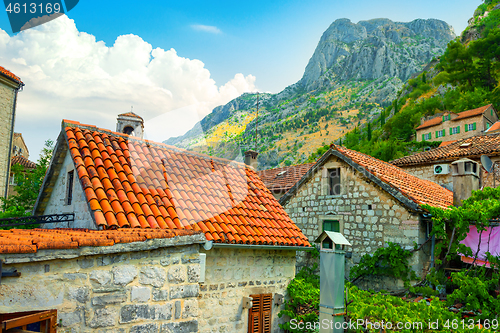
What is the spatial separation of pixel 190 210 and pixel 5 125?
61.5 ft

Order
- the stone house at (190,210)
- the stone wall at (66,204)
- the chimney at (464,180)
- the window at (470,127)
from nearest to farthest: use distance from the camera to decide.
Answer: the stone house at (190,210), the stone wall at (66,204), the chimney at (464,180), the window at (470,127)

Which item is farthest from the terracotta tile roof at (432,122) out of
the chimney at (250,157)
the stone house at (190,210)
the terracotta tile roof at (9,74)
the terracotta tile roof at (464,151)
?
the terracotta tile roof at (9,74)

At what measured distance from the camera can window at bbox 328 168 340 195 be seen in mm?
11641

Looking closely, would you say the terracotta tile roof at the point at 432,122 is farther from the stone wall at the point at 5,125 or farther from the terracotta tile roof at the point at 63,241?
the stone wall at the point at 5,125

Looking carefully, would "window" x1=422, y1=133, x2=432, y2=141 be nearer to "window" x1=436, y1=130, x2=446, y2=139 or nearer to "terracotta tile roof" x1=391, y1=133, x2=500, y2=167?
"window" x1=436, y1=130, x2=446, y2=139

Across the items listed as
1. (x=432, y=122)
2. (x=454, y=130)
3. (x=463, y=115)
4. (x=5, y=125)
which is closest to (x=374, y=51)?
(x=432, y=122)

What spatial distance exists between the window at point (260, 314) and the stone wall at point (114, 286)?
7.31 ft

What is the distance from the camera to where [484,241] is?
831 centimetres

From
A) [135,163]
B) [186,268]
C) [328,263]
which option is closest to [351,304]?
[328,263]

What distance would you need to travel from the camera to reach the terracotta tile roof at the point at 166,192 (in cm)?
525

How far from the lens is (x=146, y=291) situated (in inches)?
161

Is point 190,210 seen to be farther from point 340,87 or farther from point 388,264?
point 340,87

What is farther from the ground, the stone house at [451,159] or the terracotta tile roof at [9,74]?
the terracotta tile roof at [9,74]

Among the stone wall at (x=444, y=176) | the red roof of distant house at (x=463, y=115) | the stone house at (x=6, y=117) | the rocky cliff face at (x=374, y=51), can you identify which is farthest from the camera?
the rocky cliff face at (x=374, y=51)
